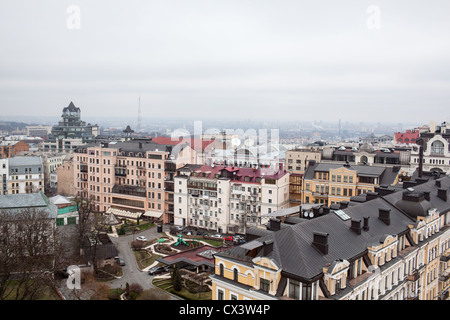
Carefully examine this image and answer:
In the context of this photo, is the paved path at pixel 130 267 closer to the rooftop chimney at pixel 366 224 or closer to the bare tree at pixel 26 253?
the bare tree at pixel 26 253

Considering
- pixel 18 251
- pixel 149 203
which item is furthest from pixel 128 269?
pixel 149 203

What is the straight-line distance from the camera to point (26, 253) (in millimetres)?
39625

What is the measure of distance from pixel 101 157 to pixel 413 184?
168ft

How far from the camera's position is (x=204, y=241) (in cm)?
5347

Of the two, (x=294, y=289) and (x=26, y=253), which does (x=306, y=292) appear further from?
(x=26, y=253)

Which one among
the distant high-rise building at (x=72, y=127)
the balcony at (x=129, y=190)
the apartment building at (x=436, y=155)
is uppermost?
the distant high-rise building at (x=72, y=127)

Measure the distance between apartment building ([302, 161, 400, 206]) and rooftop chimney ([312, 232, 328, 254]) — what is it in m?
30.1

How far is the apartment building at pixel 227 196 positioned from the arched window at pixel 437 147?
24.1 meters

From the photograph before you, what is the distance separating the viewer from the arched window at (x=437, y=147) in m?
60.1

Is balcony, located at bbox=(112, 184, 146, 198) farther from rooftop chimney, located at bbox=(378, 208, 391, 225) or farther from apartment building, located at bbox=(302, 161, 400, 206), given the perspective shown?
rooftop chimney, located at bbox=(378, 208, 391, 225)

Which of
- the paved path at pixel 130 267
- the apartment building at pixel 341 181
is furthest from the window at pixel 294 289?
the apartment building at pixel 341 181

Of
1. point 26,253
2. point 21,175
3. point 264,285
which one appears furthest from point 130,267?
point 21,175

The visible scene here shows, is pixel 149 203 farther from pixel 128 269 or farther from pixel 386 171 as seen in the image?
pixel 386 171

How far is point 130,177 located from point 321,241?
51106 mm
